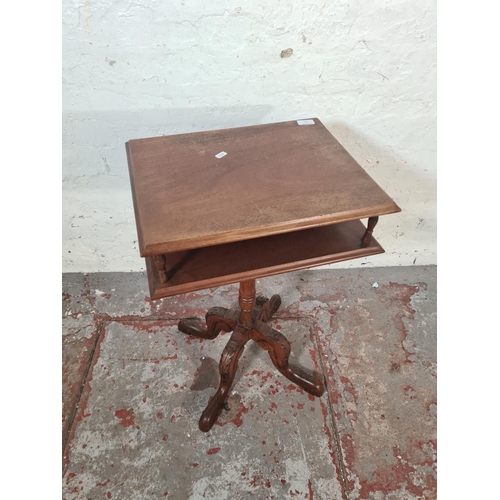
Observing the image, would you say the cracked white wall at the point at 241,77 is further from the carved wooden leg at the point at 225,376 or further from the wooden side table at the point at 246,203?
the carved wooden leg at the point at 225,376

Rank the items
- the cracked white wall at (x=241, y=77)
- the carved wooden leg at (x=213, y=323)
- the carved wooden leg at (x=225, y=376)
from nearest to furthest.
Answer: the cracked white wall at (x=241, y=77) → the carved wooden leg at (x=225, y=376) → the carved wooden leg at (x=213, y=323)

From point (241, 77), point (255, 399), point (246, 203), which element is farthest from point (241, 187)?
point (255, 399)

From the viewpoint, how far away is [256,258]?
52.9 inches

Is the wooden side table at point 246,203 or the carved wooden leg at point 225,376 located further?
the carved wooden leg at point 225,376

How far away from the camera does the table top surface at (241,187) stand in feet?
3.71

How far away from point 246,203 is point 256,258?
0.71 feet

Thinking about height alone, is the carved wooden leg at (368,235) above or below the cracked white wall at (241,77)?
below

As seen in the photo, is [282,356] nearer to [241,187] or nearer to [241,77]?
[241,187]

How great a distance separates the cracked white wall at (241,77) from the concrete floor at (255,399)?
2.35 ft

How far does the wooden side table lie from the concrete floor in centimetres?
89

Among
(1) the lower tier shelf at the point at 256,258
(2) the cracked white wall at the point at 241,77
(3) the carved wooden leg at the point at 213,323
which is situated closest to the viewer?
(1) the lower tier shelf at the point at 256,258

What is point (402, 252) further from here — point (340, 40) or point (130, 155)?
point (130, 155)

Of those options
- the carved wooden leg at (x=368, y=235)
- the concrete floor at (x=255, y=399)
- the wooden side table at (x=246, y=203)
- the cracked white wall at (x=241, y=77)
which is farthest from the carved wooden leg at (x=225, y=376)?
the cracked white wall at (x=241, y=77)

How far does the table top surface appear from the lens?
1132 millimetres
